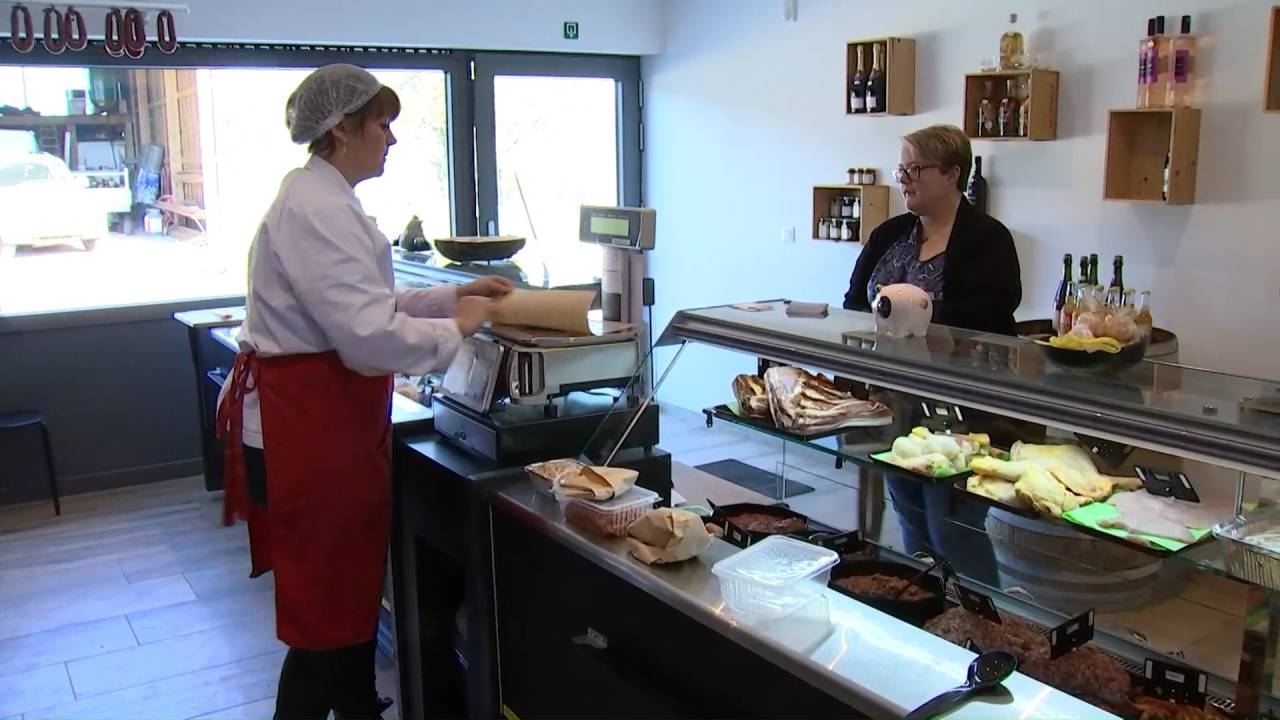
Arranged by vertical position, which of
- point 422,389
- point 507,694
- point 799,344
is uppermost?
point 799,344

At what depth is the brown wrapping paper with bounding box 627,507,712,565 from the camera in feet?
5.65

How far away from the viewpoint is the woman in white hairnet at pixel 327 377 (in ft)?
6.89

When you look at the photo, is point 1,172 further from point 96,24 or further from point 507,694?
point 507,694

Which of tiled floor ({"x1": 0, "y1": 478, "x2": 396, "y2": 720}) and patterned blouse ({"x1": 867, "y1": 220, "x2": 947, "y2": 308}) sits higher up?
patterned blouse ({"x1": 867, "y1": 220, "x2": 947, "y2": 308})

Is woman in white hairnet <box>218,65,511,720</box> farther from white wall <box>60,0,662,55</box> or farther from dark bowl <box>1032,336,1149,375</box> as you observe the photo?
white wall <box>60,0,662,55</box>

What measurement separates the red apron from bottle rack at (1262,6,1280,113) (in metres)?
2.70

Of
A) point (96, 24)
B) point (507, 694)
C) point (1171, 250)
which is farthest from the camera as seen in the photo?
point (96, 24)

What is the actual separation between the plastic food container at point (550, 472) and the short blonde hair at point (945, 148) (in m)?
1.50

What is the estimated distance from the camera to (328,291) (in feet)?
6.82

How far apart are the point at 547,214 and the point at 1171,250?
3.57 meters

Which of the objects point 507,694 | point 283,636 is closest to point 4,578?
point 283,636

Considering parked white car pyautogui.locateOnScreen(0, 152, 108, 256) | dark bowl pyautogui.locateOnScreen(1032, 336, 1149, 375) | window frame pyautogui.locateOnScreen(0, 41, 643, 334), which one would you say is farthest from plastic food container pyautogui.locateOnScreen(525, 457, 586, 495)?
parked white car pyautogui.locateOnScreen(0, 152, 108, 256)

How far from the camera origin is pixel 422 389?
2934 millimetres

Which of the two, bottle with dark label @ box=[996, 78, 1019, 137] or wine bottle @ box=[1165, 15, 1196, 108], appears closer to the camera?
wine bottle @ box=[1165, 15, 1196, 108]
